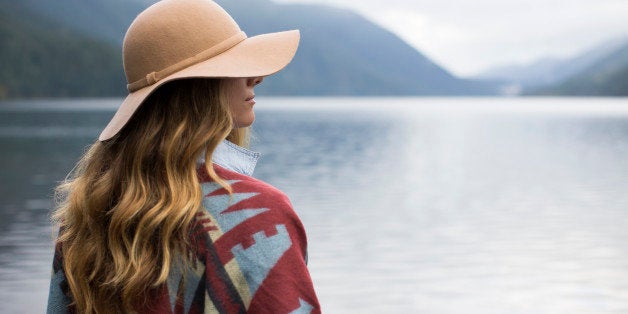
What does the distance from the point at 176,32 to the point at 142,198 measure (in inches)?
14.0

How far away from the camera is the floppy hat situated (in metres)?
1.80

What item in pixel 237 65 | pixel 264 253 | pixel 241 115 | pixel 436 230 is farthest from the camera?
pixel 436 230

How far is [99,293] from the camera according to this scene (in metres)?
1.82

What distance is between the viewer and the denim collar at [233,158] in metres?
1.79

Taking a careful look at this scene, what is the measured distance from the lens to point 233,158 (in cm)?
183

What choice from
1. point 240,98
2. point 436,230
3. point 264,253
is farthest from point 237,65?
point 436,230

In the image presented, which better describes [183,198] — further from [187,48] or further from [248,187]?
[187,48]

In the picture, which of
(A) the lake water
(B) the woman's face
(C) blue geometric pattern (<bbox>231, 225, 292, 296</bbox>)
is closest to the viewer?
(C) blue geometric pattern (<bbox>231, 225, 292, 296</bbox>)

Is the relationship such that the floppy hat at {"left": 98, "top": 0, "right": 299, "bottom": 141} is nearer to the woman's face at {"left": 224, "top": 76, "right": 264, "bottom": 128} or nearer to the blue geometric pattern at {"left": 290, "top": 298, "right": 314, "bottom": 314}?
the woman's face at {"left": 224, "top": 76, "right": 264, "bottom": 128}

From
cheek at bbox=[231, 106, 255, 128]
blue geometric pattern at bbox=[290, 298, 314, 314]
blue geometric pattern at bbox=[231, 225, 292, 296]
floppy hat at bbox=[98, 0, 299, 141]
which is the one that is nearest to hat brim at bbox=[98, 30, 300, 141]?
floppy hat at bbox=[98, 0, 299, 141]

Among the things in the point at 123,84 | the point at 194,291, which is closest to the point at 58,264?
the point at 194,291

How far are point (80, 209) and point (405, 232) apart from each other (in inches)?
725

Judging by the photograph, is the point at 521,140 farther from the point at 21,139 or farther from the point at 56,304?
the point at 56,304

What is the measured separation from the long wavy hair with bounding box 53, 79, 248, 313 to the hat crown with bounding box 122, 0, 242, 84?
2.6 inches
